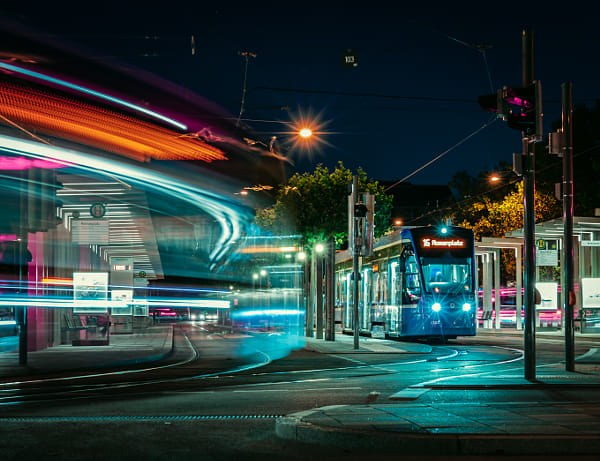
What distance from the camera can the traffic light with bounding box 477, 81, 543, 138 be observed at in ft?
41.5

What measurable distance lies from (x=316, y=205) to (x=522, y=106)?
60.6 feet

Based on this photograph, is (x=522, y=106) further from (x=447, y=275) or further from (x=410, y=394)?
(x=447, y=275)

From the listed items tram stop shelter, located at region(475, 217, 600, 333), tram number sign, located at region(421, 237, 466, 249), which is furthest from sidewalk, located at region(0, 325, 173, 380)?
tram stop shelter, located at region(475, 217, 600, 333)

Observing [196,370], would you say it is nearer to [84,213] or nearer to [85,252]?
[84,213]

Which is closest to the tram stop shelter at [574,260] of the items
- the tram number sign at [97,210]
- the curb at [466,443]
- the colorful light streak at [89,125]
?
the tram number sign at [97,210]

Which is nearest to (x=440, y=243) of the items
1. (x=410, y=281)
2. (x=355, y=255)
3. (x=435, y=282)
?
(x=435, y=282)

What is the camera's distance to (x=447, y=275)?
26.1 meters

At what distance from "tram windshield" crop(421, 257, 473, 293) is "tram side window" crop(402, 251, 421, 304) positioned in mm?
282

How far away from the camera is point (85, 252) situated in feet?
112

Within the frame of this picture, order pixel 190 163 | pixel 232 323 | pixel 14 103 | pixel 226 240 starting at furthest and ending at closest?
pixel 232 323
pixel 226 240
pixel 190 163
pixel 14 103

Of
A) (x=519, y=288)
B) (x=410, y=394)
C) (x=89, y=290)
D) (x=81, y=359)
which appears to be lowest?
(x=81, y=359)

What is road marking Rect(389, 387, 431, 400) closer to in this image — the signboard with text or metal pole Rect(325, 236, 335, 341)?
the signboard with text

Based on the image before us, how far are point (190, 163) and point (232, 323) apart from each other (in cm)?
2779

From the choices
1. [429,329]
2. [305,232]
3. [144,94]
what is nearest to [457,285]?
[429,329]
